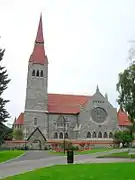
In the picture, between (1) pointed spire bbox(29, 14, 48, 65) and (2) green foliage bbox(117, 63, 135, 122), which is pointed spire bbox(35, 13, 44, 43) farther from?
(2) green foliage bbox(117, 63, 135, 122)

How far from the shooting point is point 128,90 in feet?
116

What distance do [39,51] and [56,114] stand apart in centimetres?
1721

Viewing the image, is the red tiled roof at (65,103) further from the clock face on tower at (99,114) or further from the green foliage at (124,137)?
the green foliage at (124,137)

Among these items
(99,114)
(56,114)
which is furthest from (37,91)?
(99,114)

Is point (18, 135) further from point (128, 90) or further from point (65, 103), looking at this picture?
point (128, 90)

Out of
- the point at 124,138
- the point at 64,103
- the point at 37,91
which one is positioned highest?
the point at 37,91

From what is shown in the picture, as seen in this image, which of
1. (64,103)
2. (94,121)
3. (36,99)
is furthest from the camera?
(64,103)

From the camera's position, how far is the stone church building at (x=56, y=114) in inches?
2985

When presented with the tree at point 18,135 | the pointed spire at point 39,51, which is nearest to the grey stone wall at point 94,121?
the tree at point 18,135

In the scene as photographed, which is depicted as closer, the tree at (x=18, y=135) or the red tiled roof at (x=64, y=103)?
the tree at (x=18, y=135)

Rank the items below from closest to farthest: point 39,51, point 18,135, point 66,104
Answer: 1. point 18,135
2. point 39,51
3. point 66,104

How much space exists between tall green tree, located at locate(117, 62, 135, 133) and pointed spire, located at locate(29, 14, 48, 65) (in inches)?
1780

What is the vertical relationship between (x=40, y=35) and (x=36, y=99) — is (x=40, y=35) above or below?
above

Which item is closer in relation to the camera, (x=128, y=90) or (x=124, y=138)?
(x=128, y=90)
